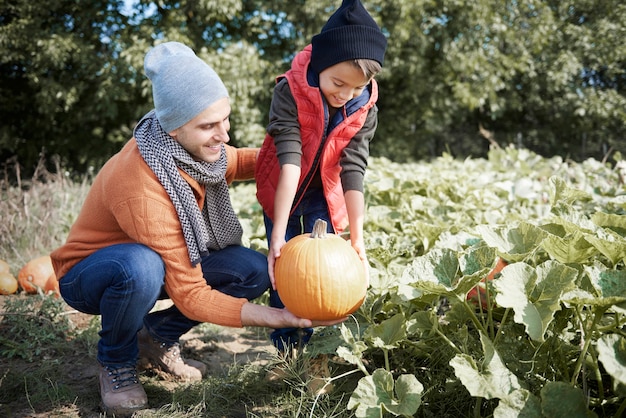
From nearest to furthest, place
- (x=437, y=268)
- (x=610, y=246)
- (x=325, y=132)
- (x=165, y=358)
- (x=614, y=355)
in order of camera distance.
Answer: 1. (x=614, y=355)
2. (x=610, y=246)
3. (x=437, y=268)
4. (x=325, y=132)
5. (x=165, y=358)

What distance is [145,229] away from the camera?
186cm

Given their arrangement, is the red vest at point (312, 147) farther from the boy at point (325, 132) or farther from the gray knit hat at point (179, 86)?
the gray knit hat at point (179, 86)

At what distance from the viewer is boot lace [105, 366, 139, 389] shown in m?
1.97

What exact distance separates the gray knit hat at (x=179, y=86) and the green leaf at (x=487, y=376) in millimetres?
1187

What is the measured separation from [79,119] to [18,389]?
8.56m

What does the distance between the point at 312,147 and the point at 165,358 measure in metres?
1.09

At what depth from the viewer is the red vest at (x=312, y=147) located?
79.6 inches

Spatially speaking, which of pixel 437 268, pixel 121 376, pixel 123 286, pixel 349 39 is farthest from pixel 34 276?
pixel 437 268

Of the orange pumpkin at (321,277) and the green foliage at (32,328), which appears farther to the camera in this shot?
the green foliage at (32,328)

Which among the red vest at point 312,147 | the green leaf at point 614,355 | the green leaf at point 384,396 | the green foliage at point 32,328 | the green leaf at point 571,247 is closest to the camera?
the green leaf at point 614,355

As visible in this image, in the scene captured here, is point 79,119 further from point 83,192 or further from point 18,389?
point 18,389

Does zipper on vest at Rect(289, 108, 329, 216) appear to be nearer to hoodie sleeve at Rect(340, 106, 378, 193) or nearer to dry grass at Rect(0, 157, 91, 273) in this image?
hoodie sleeve at Rect(340, 106, 378, 193)

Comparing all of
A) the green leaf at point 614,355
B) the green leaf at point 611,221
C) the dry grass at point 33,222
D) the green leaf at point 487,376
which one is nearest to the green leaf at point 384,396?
the green leaf at point 487,376

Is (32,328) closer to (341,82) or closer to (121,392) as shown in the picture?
(121,392)
